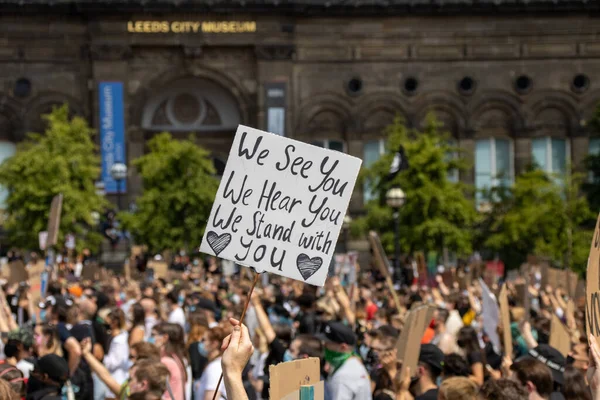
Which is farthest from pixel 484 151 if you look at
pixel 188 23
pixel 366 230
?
pixel 188 23

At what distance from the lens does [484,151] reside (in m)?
57.8

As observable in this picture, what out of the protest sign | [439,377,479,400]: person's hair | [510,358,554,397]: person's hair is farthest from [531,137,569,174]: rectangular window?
[439,377,479,400]: person's hair

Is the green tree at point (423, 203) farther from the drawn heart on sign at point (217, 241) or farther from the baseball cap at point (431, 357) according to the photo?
the drawn heart on sign at point (217, 241)

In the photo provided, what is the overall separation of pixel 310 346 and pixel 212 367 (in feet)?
2.82

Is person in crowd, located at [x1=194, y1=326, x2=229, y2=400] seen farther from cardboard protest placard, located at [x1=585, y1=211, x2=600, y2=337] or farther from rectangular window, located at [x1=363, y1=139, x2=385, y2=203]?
rectangular window, located at [x1=363, y1=139, x2=385, y2=203]

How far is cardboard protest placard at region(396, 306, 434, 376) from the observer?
33.6 feet

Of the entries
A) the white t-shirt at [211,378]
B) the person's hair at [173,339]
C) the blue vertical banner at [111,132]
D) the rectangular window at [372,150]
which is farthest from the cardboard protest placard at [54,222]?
the rectangular window at [372,150]

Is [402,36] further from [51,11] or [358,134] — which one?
[51,11]

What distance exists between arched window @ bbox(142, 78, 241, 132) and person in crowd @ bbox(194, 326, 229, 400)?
44952 millimetres

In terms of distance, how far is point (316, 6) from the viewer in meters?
56.2

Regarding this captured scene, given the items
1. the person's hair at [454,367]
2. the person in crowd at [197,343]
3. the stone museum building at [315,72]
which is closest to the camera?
the person's hair at [454,367]

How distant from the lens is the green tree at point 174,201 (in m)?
48.8

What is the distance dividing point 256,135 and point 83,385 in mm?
5250

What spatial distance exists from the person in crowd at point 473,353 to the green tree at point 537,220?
34.1 meters
